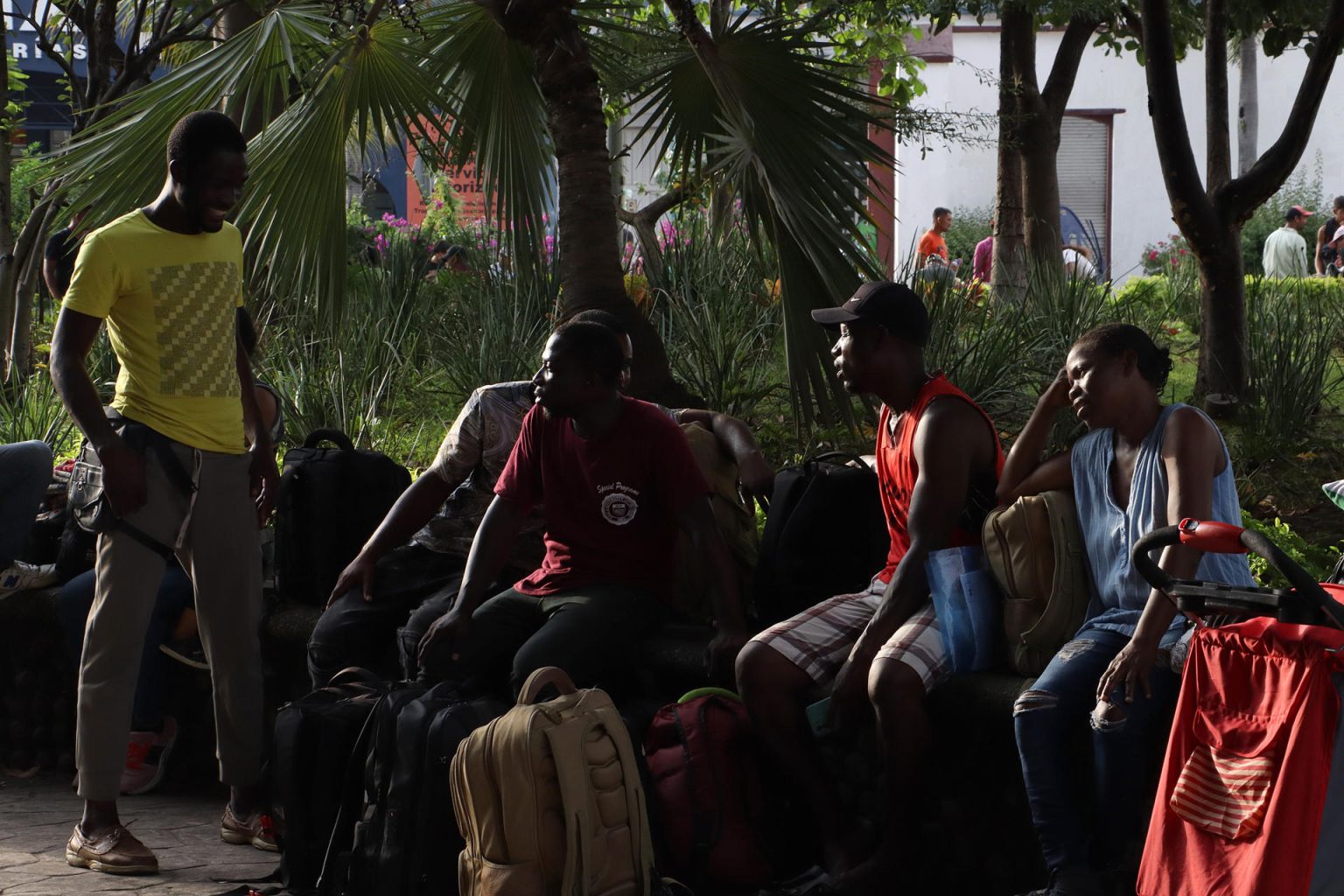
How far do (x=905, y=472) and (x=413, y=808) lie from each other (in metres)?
1.46

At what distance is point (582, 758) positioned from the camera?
3.67 metres

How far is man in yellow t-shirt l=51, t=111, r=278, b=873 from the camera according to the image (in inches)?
166

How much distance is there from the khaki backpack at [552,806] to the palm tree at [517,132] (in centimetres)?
194

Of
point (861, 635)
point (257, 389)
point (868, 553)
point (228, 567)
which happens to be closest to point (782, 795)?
point (861, 635)

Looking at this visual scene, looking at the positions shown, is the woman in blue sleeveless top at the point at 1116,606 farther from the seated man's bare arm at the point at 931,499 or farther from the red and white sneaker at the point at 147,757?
the red and white sneaker at the point at 147,757

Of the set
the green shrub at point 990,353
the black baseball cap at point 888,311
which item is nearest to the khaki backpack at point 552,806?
the black baseball cap at point 888,311

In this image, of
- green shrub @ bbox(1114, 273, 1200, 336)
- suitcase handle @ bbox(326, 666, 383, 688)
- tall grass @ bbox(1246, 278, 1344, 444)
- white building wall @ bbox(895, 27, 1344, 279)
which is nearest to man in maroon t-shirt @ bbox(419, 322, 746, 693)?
suitcase handle @ bbox(326, 666, 383, 688)

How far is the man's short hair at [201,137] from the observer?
421 centimetres

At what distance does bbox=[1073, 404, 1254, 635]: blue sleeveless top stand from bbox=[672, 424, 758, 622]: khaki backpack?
1.03 meters

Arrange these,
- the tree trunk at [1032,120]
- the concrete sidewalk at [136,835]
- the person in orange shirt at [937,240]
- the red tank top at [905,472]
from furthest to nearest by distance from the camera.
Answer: the person in orange shirt at [937,240] → the tree trunk at [1032,120] → the concrete sidewalk at [136,835] → the red tank top at [905,472]

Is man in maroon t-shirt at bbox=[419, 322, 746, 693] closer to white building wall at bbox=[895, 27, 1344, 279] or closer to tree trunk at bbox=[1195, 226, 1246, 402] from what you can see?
tree trunk at bbox=[1195, 226, 1246, 402]

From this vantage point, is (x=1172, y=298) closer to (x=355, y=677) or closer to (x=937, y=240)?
(x=937, y=240)

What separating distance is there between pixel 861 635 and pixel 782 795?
0.49m

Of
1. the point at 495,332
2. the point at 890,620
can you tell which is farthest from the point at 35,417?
the point at 890,620
